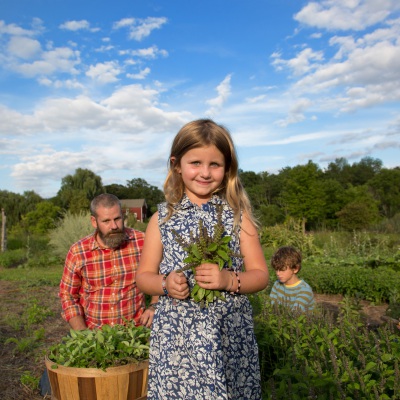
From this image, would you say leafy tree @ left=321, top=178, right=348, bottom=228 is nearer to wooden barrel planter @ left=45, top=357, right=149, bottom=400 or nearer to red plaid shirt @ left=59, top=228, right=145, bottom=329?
red plaid shirt @ left=59, top=228, right=145, bottom=329

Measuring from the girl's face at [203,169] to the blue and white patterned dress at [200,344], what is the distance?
0.42ft

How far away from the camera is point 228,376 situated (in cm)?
173

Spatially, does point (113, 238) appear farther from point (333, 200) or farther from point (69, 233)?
point (333, 200)

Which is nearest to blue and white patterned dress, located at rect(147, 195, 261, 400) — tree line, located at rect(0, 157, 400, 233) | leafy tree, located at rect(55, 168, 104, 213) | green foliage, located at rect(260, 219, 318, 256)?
green foliage, located at rect(260, 219, 318, 256)

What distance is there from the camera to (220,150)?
1.88 meters

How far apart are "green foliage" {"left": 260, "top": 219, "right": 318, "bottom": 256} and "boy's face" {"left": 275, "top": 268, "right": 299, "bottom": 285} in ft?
25.9

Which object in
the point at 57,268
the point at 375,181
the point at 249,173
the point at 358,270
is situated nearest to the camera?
the point at 358,270

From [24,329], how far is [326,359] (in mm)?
4829

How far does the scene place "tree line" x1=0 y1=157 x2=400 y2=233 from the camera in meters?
26.4

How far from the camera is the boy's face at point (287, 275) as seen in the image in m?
4.23

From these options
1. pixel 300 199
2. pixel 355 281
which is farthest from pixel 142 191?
pixel 355 281

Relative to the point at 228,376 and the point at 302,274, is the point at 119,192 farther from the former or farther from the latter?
the point at 228,376

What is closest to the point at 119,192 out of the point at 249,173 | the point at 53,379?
the point at 249,173

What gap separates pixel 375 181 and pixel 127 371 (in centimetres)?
4553
